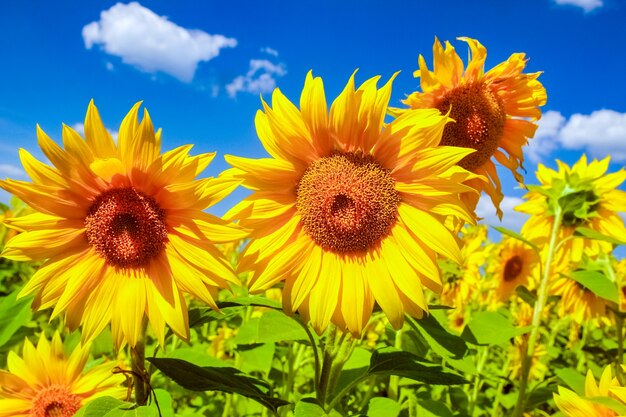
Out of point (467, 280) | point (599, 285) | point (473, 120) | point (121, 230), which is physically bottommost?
point (121, 230)

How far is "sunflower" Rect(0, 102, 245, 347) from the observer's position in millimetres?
1530

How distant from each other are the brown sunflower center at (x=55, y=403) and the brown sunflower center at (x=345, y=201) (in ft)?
3.72

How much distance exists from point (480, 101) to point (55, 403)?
6.15 feet

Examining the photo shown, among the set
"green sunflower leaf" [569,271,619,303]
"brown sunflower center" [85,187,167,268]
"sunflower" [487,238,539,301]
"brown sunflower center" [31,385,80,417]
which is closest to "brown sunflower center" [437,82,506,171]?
"green sunflower leaf" [569,271,619,303]

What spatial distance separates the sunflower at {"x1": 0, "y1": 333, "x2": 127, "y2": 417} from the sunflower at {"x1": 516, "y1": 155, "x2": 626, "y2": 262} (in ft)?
7.68

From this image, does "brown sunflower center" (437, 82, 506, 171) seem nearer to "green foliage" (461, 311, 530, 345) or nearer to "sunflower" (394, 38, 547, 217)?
"sunflower" (394, 38, 547, 217)

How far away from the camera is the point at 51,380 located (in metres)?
2.16

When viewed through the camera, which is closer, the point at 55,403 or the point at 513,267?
the point at 55,403

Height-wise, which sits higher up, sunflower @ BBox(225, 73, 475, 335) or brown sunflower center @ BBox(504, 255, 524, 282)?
brown sunflower center @ BBox(504, 255, 524, 282)

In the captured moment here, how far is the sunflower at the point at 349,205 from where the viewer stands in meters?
1.59

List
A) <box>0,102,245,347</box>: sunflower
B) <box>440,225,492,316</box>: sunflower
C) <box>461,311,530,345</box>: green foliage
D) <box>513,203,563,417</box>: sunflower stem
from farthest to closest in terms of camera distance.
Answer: <box>440,225,492,316</box>: sunflower < <box>513,203,563,417</box>: sunflower stem < <box>461,311,530,345</box>: green foliage < <box>0,102,245,347</box>: sunflower

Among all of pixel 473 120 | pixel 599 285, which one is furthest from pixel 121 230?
pixel 599 285

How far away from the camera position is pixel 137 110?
4.95 feet

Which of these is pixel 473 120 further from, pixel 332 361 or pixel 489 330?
pixel 332 361
